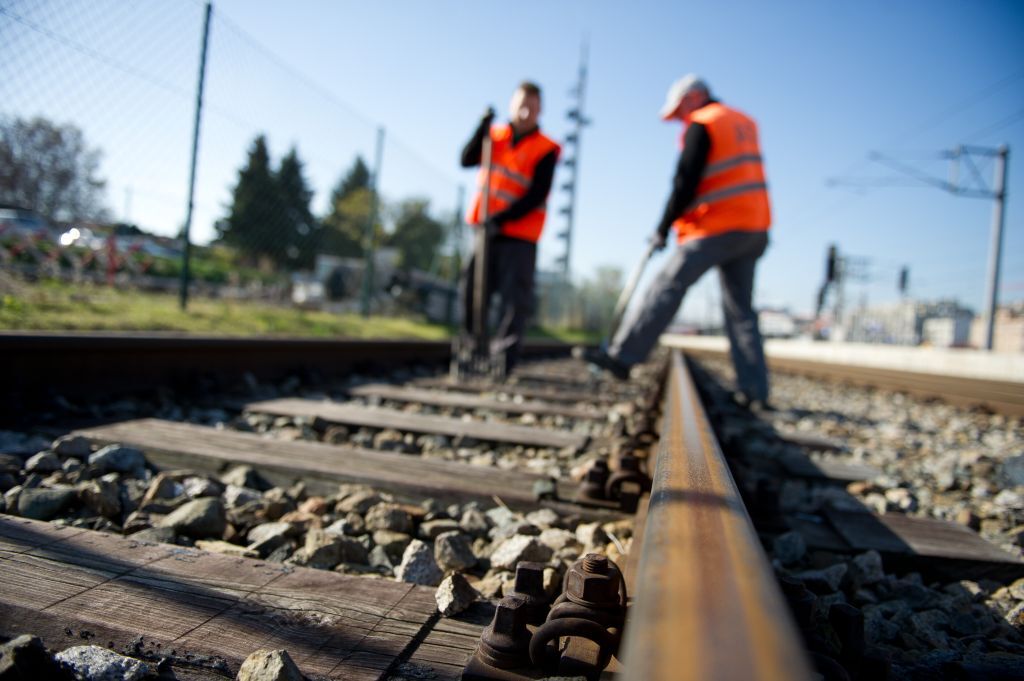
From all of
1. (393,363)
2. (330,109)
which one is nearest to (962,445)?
(393,363)

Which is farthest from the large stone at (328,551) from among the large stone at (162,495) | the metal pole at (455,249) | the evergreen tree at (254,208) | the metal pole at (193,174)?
the metal pole at (455,249)

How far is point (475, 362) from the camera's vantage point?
17.1ft

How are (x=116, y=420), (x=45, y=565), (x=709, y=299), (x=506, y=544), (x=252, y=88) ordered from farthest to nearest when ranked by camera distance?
(x=709, y=299) → (x=252, y=88) → (x=116, y=420) → (x=506, y=544) → (x=45, y=565)

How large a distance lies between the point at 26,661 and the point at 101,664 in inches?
3.5

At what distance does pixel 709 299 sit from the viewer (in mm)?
50156

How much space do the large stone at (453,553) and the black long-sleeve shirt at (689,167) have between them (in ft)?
11.1

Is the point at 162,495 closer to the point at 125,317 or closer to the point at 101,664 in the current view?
the point at 101,664

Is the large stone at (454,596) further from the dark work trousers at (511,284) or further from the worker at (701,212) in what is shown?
the dark work trousers at (511,284)

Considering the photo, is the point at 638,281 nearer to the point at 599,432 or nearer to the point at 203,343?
the point at 599,432

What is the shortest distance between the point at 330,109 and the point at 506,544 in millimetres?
8591

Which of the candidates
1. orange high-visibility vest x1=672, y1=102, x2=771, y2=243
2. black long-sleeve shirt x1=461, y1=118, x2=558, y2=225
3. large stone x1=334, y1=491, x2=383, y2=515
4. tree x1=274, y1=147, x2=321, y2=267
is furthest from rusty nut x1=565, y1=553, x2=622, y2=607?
tree x1=274, y1=147, x2=321, y2=267

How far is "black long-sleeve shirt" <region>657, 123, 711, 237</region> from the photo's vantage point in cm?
423

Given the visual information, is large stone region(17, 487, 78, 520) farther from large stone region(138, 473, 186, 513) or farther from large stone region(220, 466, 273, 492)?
large stone region(220, 466, 273, 492)

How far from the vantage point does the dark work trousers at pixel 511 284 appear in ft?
17.0
